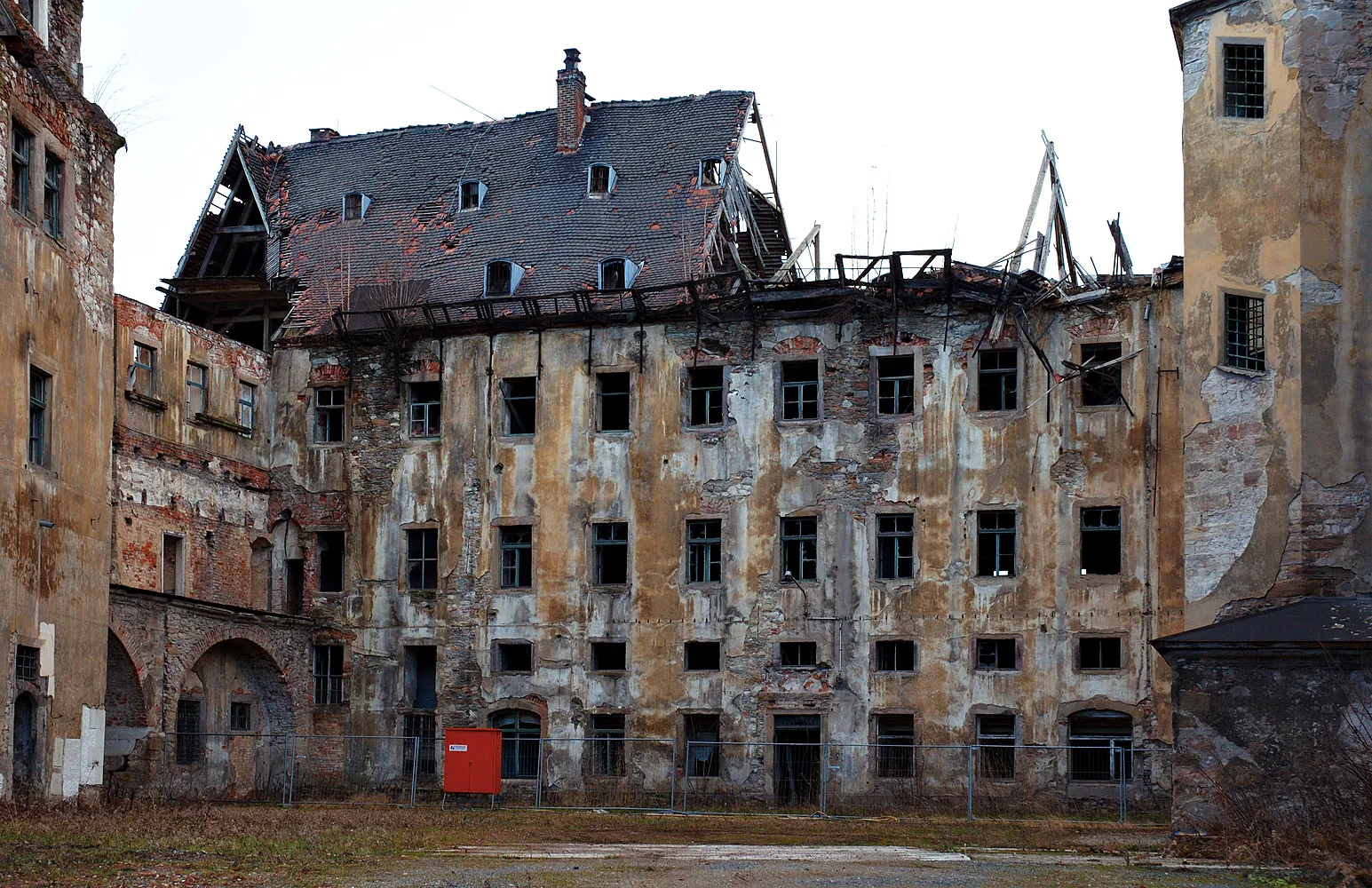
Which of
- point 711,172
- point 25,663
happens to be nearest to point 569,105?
point 711,172

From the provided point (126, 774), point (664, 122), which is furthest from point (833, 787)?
point (664, 122)

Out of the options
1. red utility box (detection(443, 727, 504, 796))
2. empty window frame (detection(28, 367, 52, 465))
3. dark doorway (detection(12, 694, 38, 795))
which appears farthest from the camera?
red utility box (detection(443, 727, 504, 796))

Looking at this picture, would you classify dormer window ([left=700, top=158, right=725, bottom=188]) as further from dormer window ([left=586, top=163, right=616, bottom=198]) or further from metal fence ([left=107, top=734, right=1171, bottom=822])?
metal fence ([left=107, top=734, right=1171, bottom=822])

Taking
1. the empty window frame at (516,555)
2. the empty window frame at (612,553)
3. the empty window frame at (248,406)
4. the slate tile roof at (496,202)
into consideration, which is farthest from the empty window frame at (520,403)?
the empty window frame at (248,406)

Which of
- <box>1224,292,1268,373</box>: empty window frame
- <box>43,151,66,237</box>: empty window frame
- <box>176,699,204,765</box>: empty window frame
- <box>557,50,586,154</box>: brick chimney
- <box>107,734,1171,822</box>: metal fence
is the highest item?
<box>557,50,586,154</box>: brick chimney

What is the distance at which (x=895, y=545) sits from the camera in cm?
3694

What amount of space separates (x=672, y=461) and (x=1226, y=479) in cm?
1391

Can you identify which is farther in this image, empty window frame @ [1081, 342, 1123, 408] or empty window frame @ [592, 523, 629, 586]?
Answer: empty window frame @ [592, 523, 629, 586]

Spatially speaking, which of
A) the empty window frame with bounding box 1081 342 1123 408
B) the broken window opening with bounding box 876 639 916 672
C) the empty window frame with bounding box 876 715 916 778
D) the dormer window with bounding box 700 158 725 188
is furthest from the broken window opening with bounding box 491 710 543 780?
the empty window frame with bounding box 1081 342 1123 408

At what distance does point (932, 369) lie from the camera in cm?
3712

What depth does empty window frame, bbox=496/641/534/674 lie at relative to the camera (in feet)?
127

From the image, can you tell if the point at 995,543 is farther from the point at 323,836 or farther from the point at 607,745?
the point at 323,836

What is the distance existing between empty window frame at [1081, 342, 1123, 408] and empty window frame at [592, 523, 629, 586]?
9911 millimetres

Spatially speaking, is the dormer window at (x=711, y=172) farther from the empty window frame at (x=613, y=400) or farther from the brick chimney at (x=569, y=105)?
the empty window frame at (x=613, y=400)
